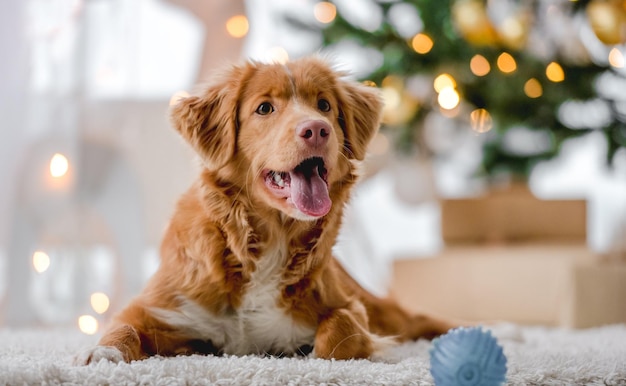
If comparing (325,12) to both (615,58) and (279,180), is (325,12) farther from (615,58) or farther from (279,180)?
(279,180)

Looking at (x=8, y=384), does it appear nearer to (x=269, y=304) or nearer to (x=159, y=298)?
(x=159, y=298)

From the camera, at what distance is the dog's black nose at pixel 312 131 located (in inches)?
69.2

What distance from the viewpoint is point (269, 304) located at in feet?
6.21

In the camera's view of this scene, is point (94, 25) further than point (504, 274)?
No

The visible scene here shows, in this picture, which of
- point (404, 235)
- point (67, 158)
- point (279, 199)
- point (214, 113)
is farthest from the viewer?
point (404, 235)

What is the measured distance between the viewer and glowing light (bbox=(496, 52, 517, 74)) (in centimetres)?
351

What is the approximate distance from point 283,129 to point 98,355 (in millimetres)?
644

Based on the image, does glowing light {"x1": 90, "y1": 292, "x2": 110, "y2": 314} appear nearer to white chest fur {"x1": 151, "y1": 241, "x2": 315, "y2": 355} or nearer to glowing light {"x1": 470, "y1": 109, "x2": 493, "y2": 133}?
white chest fur {"x1": 151, "y1": 241, "x2": 315, "y2": 355}

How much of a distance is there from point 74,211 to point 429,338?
5.42 feet

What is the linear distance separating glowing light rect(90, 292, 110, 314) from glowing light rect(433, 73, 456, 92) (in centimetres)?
174

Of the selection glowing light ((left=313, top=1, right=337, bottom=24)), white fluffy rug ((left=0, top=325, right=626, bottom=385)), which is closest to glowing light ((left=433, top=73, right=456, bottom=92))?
glowing light ((left=313, top=1, right=337, bottom=24))

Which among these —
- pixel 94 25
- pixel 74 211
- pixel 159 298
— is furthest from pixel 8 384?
pixel 94 25

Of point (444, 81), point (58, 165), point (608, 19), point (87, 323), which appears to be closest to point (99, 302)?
point (87, 323)

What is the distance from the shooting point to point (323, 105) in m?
2.01
